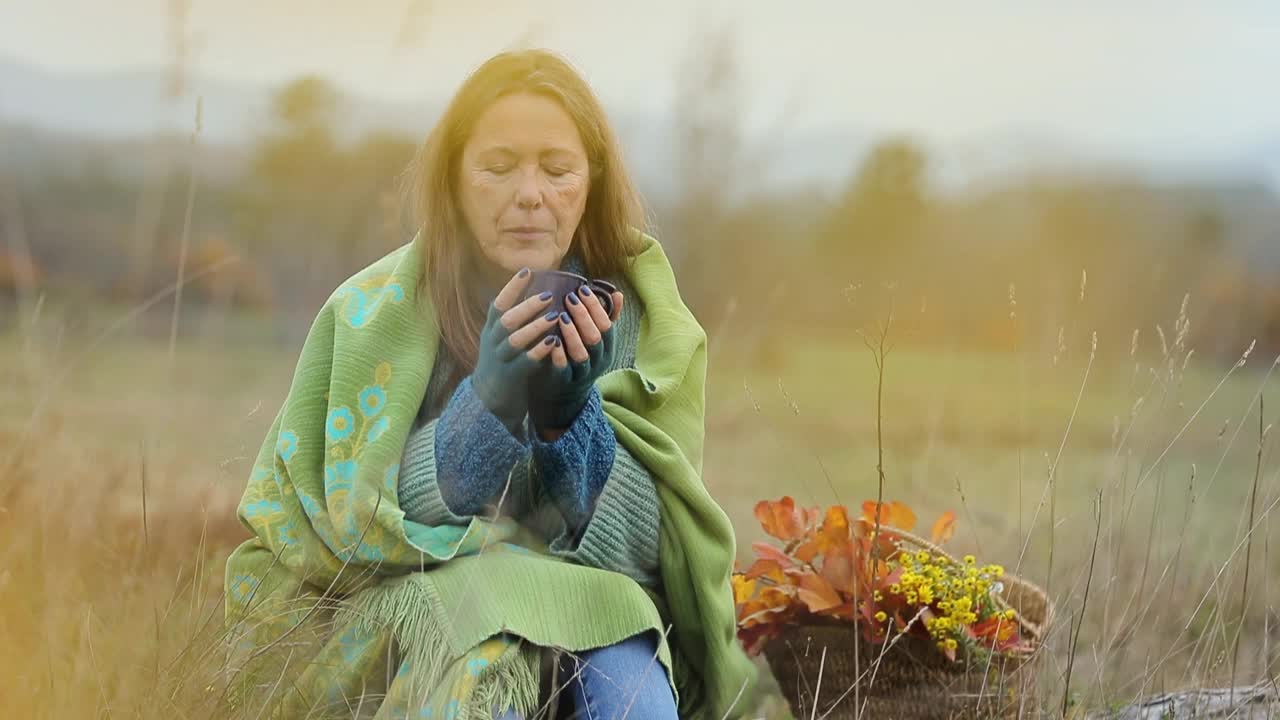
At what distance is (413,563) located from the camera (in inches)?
85.2

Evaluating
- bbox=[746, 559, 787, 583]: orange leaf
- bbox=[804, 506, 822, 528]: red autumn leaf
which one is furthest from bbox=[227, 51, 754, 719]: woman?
bbox=[804, 506, 822, 528]: red autumn leaf

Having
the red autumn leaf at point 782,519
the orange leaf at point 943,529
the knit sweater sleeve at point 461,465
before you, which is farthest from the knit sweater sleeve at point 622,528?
the orange leaf at point 943,529

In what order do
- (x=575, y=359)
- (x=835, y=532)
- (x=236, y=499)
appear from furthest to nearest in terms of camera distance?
(x=236, y=499), (x=835, y=532), (x=575, y=359)

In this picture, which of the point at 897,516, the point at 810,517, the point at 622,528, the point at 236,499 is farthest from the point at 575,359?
the point at 236,499

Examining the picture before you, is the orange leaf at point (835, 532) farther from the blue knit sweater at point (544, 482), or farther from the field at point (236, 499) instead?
the blue knit sweater at point (544, 482)

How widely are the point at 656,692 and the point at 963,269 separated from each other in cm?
1137

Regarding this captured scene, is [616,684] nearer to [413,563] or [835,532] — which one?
[413,563]

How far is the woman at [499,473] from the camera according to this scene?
6.72 ft

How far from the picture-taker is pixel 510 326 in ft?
6.45

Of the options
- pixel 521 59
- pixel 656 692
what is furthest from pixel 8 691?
pixel 521 59

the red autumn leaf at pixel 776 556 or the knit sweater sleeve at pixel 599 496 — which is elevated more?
the knit sweater sleeve at pixel 599 496

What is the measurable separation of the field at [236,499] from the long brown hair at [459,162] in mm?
441

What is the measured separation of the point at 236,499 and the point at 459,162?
292cm

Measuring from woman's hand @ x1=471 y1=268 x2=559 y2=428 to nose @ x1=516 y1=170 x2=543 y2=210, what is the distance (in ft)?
0.95
